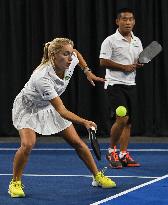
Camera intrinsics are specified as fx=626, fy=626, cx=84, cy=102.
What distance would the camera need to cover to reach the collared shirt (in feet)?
16.4

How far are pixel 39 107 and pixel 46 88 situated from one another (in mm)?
392

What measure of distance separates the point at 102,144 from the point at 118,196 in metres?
4.07

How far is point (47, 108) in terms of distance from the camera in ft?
17.6

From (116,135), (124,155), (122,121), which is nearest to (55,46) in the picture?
(122,121)

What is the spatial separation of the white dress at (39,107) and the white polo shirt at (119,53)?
57.0 inches

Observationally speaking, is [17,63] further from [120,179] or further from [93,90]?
[120,179]

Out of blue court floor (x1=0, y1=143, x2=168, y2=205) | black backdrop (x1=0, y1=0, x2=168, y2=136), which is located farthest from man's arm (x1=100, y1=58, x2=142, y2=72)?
black backdrop (x1=0, y1=0, x2=168, y2=136)

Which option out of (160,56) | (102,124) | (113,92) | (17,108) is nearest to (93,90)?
(102,124)

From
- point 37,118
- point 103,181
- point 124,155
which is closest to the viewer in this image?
point 37,118

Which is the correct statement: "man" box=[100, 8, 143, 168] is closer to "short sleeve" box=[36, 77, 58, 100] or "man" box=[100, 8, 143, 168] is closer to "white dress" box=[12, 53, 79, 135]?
"white dress" box=[12, 53, 79, 135]

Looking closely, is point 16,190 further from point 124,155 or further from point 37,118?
point 124,155

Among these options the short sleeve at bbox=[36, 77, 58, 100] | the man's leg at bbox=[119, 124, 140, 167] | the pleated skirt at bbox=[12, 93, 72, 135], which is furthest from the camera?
the man's leg at bbox=[119, 124, 140, 167]

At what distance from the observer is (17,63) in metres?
10.3

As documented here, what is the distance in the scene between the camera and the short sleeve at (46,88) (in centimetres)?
496
